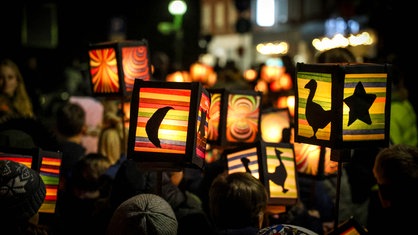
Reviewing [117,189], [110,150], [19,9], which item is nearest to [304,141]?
[117,189]

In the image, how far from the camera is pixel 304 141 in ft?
14.5

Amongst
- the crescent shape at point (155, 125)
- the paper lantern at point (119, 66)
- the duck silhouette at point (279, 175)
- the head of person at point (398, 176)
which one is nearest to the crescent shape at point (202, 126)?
the crescent shape at point (155, 125)

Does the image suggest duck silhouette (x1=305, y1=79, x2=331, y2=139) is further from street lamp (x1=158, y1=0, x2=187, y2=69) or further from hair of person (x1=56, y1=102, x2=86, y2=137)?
street lamp (x1=158, y1=0, x2=187, y2=69)

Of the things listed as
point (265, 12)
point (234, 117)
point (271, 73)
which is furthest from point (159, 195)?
point (265, 12)

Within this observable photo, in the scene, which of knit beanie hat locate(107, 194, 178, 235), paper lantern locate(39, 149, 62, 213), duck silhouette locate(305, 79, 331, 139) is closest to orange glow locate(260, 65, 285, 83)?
duck silhouette locate(305, 79, 331, 139)

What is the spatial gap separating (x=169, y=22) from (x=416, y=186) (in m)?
13.9

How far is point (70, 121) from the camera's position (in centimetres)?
673

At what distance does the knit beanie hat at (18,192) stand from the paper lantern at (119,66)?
7.25ft

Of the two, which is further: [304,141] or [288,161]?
[288,161]

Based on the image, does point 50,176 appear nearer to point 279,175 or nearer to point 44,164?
point 44,164

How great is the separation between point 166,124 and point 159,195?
487 millimetres

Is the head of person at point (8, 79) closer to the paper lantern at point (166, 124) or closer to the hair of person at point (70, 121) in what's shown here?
the hair of person at point (70, 121)

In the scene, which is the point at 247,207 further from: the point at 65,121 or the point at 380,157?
the point at 65,121

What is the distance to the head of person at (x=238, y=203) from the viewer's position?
384 centimetres
